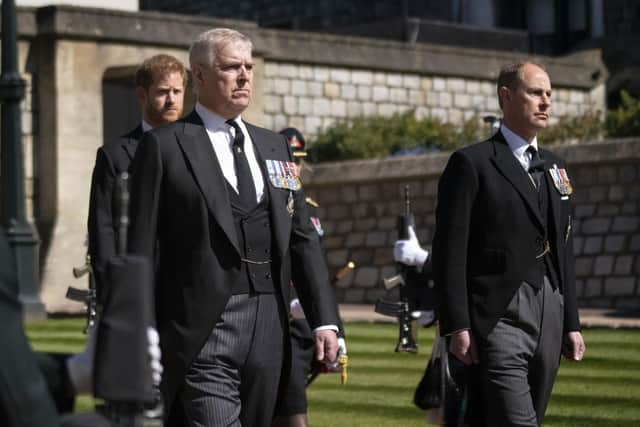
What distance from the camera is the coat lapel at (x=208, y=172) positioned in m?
5.78

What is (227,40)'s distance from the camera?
5973 millimetres

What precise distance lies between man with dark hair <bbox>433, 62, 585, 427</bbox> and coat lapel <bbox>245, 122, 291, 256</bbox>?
85cm

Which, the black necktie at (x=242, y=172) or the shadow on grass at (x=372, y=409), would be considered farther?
the shadow on grass at (x=372, y=409)

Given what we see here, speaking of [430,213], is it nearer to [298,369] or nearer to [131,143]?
[298,369]

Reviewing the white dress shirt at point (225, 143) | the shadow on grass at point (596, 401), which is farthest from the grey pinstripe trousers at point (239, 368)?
the shadow on grass at point (596, 401)

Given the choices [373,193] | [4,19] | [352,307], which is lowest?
[352,307]

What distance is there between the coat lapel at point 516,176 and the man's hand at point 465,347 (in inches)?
21.6

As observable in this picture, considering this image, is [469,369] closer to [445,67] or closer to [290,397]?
[290,397]

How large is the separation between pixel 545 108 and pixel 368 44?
1895 cm

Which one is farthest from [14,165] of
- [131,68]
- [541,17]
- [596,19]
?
[541,17]

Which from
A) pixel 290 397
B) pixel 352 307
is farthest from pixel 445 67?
pixel 290 397

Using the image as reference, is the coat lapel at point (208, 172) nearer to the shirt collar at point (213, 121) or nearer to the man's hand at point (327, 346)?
the shirt collar at point (213, 121)

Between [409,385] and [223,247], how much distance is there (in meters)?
6.64

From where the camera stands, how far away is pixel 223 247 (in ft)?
19.0
